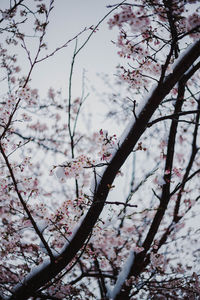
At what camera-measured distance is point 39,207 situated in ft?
11.8

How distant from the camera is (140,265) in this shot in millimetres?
4352

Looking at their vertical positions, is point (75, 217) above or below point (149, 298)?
above

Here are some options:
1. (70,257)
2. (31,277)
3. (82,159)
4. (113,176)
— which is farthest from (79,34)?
(31,277)

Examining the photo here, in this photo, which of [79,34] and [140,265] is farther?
[140,265]

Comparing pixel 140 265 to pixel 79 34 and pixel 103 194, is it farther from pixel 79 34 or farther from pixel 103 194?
pixel 79 34

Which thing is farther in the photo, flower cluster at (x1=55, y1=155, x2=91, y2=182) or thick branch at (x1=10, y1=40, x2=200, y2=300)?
flower cluster at (x1=55, y1=155, x2=91, y2=182)

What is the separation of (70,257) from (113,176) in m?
1.32

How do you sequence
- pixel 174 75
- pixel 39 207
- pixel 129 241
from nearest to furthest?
pixel 174 75 → pixel 39 207 → pixel 129 241

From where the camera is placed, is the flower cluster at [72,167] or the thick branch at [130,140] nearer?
the thick branch at [130,140]

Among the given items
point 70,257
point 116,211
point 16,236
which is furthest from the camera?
point 16,236

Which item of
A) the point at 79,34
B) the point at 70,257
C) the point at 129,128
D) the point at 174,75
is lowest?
the point at 70,257

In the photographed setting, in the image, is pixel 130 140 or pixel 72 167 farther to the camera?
→ pixel 72 167

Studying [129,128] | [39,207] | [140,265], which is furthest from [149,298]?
[129,128]

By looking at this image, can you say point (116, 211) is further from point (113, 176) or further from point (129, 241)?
point (129, 241)
